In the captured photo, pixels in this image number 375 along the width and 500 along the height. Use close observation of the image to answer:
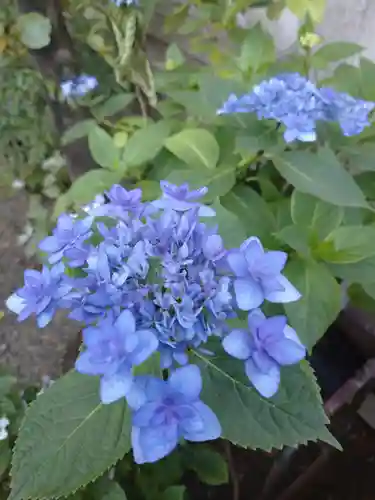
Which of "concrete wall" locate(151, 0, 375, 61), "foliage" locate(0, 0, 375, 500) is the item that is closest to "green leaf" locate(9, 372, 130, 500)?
"foliage" locate(0, 0, 375, 500)

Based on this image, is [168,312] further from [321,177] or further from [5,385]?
[5,385]

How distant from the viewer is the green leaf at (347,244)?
2.06ft

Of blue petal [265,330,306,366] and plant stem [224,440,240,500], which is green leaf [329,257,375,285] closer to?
blue petal [265,330,306,366]

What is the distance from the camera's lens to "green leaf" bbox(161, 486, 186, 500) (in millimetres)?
768

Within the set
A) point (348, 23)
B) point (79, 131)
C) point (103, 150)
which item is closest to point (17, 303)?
point (103, 150)

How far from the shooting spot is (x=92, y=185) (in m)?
0.80

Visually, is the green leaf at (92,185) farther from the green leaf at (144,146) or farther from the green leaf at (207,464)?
the green leaf at (207,464)

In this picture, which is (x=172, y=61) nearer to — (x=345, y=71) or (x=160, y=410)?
(x=345, y=71)

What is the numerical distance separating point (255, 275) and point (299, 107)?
1.00 ft

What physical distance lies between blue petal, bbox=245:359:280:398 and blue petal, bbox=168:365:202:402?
40 mm

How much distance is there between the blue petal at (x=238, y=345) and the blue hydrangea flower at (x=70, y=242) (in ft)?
0.40

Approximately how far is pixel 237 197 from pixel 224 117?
4.2 inches

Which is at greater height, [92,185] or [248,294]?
[248,294]

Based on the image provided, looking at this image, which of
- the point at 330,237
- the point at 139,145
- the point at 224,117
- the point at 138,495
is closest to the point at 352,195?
the point at 330,237
